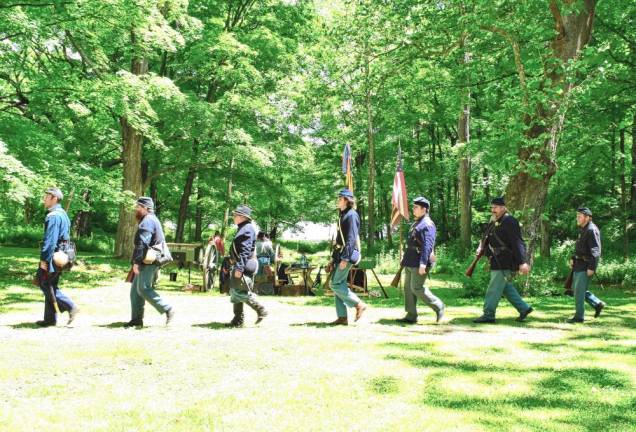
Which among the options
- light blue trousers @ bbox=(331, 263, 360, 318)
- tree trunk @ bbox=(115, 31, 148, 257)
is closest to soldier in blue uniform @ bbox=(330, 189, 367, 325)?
light blue trousers @ bbox=(331, 263, 360, 318)

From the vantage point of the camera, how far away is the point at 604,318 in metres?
9.48

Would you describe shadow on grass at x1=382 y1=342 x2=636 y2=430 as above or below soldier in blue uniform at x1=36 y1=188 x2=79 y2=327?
below

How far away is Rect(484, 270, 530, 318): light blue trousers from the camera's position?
8430mm

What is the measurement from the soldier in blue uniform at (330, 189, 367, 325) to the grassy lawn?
1.78 ft

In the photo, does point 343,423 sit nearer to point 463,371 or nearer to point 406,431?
point 406,431

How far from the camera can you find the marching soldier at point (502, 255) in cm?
838

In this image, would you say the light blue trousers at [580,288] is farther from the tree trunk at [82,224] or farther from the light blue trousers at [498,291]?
the tree trunk at [82,224]

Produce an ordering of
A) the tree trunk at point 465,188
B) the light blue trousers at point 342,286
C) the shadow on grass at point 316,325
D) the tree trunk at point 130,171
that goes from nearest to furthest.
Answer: the light blue trousers at point 342,286 → the shadow on grass at point 316,325 → the tree trunk at point 130,171 → the tree trunk at point 465,188

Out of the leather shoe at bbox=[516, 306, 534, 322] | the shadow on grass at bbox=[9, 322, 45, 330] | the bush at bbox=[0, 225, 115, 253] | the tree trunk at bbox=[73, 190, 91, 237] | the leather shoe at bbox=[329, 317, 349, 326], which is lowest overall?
the shadow on grass at bbox=[9, 322, 45, 330]

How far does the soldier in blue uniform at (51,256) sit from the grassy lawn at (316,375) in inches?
13.8

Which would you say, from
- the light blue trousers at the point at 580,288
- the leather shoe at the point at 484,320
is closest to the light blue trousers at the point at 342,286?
the leather shoe at the point at 484,320

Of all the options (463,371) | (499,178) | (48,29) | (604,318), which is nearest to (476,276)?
(604,318)

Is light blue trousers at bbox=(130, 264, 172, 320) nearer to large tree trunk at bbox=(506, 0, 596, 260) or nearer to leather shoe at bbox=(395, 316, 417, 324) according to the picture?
leather shoe at bbox=(395, 316, 417, 324)

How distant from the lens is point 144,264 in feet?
25.5
